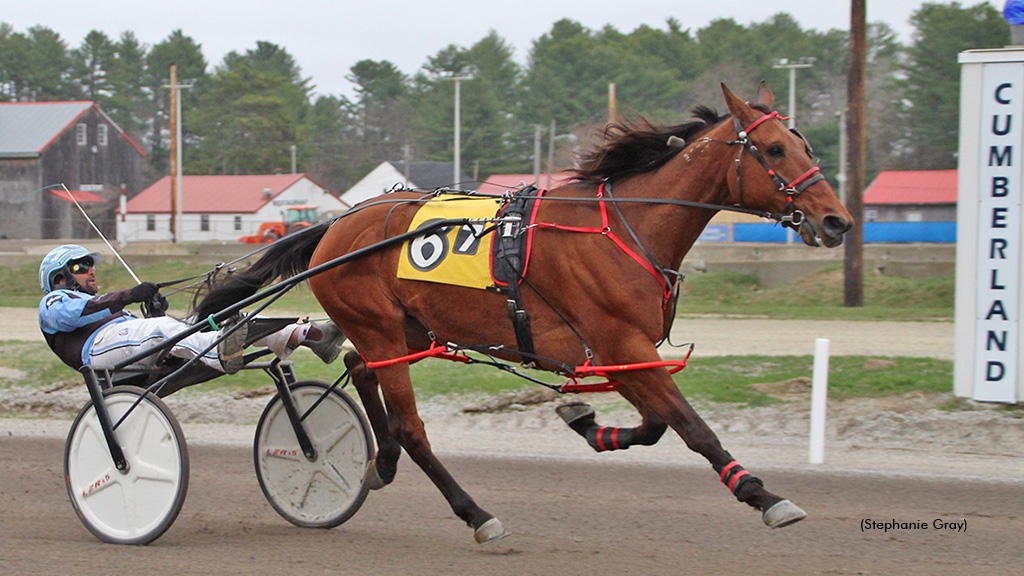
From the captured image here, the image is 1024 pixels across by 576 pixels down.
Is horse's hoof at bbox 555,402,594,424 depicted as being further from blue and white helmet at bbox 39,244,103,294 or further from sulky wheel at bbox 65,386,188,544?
blue and white helmet at bbox 39,244,103,294

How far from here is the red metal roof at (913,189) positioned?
41812 millimetres

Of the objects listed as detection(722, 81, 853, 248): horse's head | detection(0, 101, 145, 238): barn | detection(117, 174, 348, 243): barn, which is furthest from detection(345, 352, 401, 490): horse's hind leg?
detection(117, 174, 348, 243): barn

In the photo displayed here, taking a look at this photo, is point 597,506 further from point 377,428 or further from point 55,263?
point 55,263

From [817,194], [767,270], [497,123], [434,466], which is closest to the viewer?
[817,194]

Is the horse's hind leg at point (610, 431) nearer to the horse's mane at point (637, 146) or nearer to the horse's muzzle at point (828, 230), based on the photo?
the horse's muzzle at point (828, 230)

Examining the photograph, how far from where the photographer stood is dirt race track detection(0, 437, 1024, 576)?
13.6 feet

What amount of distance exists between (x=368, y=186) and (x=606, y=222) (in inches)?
2072

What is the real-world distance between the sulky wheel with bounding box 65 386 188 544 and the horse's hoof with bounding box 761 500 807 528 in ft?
8.56

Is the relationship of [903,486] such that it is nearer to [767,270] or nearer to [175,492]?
[175,492]

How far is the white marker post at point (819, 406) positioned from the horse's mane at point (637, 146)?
2272 mm

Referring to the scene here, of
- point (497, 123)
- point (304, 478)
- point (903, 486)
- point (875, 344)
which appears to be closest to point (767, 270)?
point (875, 344)

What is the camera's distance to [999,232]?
7.08 metres

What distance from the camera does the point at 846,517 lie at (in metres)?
4.90

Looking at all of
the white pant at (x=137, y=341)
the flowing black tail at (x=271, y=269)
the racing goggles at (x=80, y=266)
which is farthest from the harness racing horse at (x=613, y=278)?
the racing goggles at (x=80, y=266)
